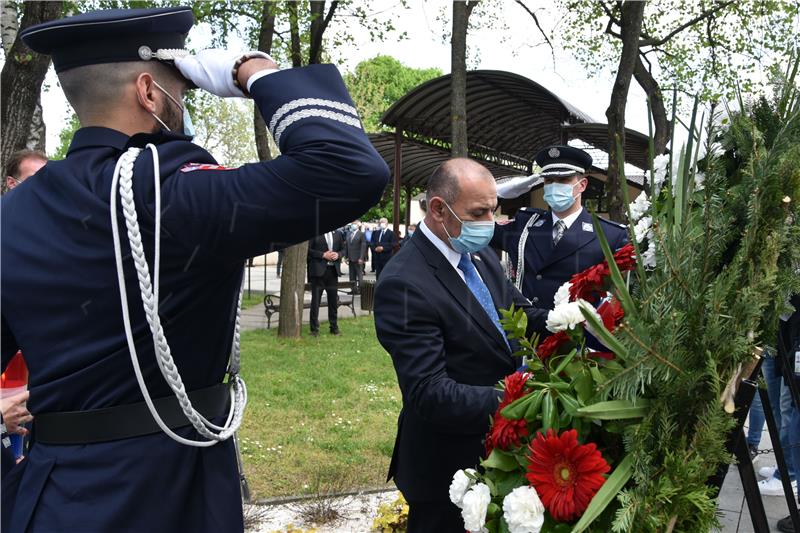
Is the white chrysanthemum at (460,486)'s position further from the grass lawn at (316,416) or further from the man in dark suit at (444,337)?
the grass lawn at (316,416)

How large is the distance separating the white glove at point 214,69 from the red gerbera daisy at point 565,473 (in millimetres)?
1004

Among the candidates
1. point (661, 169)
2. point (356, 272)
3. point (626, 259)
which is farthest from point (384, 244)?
point (626, 259)

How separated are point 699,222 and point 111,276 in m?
1.24

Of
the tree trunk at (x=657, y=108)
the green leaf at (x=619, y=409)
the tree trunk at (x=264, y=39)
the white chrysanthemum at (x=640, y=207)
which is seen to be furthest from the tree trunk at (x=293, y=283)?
the green leaf at (x=619, y=409)

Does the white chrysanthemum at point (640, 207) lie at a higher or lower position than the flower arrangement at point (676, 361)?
higher

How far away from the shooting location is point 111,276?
4.89 ft

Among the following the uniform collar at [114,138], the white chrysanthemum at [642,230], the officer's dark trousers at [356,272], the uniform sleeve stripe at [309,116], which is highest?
the uniform sleeve stripe at [309,116]

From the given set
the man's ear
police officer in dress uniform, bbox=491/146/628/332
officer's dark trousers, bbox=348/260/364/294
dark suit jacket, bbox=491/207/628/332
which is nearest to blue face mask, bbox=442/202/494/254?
the man's ear

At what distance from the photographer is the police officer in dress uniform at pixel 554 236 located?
4641 millimetres

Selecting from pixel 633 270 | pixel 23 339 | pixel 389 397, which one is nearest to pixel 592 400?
pixel 633 270

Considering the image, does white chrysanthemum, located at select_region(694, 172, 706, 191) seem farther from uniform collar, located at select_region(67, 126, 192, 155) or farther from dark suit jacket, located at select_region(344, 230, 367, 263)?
dark suit jacket, located at select_region(344, 230, 367, 263)

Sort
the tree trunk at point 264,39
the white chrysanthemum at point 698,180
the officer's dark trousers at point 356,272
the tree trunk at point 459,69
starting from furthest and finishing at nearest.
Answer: the officer's dark trousers at point 356,272, the tree trunk at point 264,39, the tree trunk at point 459,69, the white chrysanthemum at point 698,180

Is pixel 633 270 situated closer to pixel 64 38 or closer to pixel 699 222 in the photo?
pixel 699 222

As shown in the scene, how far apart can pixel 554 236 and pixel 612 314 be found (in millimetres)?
3160
